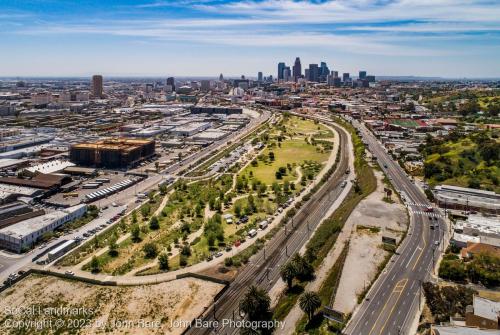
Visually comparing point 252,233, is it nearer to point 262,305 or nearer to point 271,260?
point 271,260

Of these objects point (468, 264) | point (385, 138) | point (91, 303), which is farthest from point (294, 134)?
point (91, 303)

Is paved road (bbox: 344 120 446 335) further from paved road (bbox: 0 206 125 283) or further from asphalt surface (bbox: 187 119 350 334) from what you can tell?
paved road (bbox: 0 206 125 283)

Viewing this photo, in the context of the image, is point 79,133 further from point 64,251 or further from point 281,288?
point 281,288

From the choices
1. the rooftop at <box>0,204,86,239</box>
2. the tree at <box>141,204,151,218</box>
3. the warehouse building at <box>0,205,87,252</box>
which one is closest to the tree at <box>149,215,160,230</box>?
the tree at <box>141,204,151,218</box>

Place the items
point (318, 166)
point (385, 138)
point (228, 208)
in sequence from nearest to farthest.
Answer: point (228, 208) → point (318, 166) → point (385, 138)

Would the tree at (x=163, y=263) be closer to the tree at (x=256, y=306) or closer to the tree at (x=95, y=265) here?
the tree at (x=95, y=265)

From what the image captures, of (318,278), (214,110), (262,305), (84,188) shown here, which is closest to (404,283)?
(318,278)
